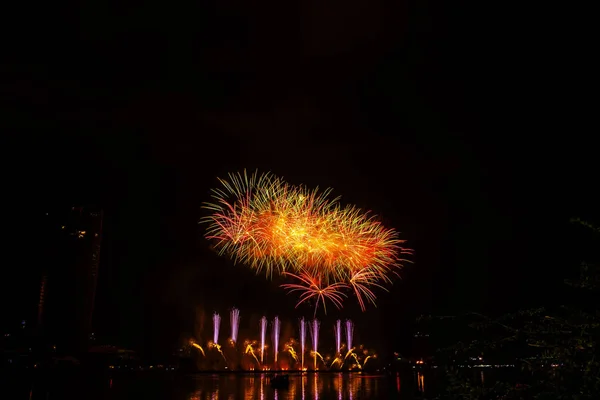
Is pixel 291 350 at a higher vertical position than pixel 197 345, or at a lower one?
lower

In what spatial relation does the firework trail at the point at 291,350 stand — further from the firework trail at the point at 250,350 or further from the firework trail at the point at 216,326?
the firework trail at the point at 216,326

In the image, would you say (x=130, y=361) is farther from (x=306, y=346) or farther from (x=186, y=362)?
(x=306, y=346)

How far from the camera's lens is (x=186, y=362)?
279ft

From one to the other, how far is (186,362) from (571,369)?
280ft

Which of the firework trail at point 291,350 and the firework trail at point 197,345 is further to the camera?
the firework trail at point 291,350

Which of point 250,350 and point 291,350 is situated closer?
point 250,350

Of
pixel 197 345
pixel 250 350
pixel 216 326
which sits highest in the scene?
pixel 216 326

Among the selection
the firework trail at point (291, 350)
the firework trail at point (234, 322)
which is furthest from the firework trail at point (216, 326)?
the firework trail at point (291, 350)

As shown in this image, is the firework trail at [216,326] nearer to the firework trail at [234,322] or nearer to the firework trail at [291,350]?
the firework trail at [234,322]

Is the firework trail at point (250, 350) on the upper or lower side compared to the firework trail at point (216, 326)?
lower

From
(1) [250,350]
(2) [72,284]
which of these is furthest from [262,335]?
(2) [72,284]

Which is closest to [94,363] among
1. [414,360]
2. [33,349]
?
[33,349]

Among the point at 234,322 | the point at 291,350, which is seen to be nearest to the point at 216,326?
the point at 234,322

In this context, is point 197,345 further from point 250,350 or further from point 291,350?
point 291,350
